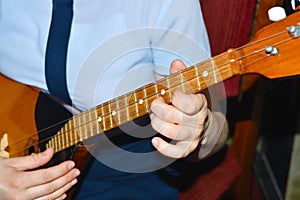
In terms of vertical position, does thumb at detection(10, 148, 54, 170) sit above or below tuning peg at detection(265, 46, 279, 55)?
below

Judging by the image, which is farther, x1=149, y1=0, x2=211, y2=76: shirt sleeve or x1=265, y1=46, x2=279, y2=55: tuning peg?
x1=149, y1=0, x2=211, y2=76: shirt sleeve

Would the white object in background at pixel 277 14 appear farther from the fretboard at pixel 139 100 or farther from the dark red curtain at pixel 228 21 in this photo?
the dark red curtain at pixel 228 21

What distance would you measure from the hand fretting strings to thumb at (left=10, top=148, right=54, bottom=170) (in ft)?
0.13

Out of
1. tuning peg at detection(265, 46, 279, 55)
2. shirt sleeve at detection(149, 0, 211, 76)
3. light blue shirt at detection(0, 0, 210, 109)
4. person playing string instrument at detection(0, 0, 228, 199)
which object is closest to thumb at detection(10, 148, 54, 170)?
person playing string instrument at detection(0, 0, 228, 199)

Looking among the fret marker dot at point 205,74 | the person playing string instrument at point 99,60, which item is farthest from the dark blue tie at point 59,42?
the fret marker dot at point 205,74

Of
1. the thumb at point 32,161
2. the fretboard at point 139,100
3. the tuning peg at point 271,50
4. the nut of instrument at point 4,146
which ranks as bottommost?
the nut of instrument at point 4,146

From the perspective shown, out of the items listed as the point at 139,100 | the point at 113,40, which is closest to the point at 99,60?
the point at 113,40

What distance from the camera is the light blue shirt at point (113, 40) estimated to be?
854mm

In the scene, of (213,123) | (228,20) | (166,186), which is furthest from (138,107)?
(228,20)

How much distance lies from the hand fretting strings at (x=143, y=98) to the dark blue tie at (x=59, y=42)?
7cm

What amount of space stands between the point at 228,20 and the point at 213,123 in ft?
1.13

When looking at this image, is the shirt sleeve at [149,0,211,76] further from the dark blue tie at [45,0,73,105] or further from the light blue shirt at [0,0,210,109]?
the dark blue tie at [45,0,73,105]

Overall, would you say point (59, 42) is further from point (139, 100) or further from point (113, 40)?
point (139, 100)

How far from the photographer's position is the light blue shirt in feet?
2.80
